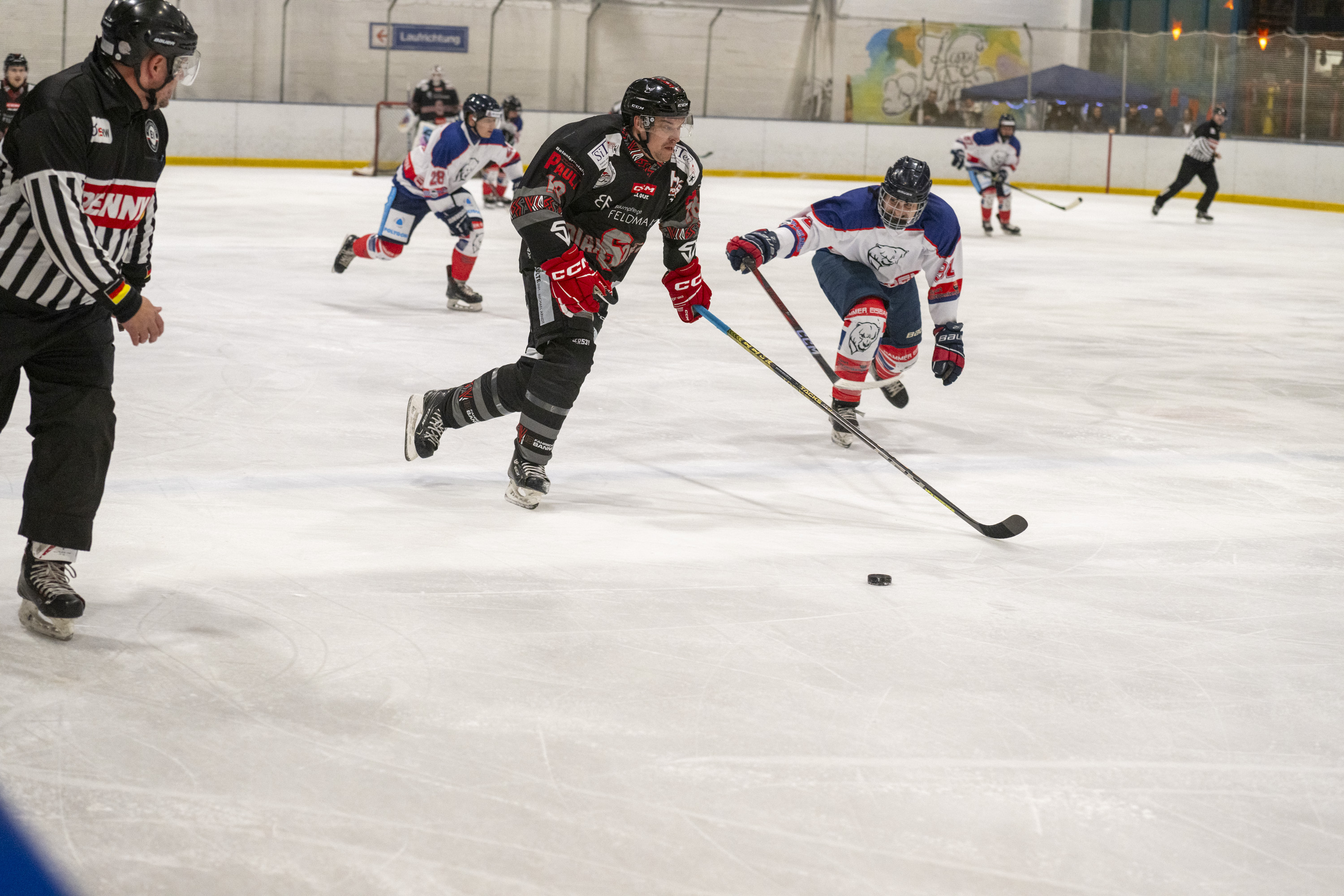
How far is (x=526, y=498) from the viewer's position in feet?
12.2

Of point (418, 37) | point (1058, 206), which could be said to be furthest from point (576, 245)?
point (418, 37)

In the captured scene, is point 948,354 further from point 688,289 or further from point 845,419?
point 688,289

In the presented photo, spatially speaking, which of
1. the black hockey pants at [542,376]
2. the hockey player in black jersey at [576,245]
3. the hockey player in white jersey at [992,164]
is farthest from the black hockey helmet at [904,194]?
the hockey player in white jersey at [992,164]

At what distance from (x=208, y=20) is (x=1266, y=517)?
1746 centimetres

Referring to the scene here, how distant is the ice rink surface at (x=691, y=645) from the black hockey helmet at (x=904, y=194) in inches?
28.5

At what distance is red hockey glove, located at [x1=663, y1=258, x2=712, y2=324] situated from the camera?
3.97m

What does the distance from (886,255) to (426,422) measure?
1.69m

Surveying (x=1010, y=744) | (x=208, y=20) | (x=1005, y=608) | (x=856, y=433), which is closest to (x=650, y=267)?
(x=856, y=433)

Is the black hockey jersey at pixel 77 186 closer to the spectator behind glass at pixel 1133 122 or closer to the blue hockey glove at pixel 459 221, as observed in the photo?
the blue hockey glove at pixel 459 221

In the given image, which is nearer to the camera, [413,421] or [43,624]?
[43,624]

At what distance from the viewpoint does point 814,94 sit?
69.5 ft

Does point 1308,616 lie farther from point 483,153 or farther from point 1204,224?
point 1204,224

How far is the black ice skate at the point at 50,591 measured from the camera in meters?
2.59

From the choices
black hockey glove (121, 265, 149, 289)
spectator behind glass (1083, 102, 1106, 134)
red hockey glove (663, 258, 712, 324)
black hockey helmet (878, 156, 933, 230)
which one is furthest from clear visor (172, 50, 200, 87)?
spectator behind glass (1083, 102, 1106, 134)
